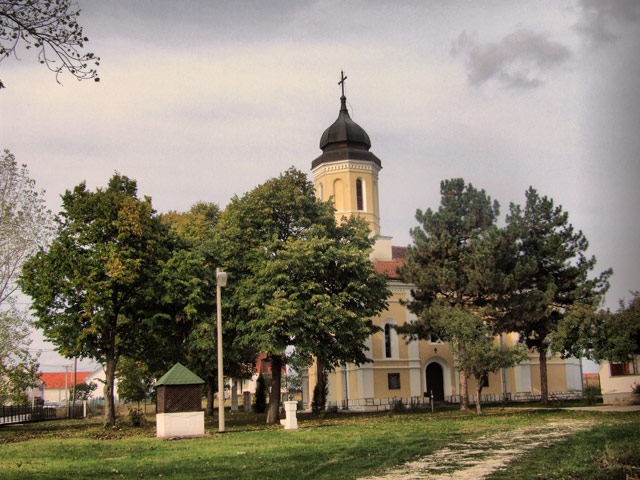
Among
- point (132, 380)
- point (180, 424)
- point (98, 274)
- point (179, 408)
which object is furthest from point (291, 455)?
point (132, 380)

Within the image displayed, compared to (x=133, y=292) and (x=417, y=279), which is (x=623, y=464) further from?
(x=417, y=279)

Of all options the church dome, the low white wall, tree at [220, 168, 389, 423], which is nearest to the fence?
tree at [220, 168, 389, 423]

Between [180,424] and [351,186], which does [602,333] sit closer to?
[180,424]

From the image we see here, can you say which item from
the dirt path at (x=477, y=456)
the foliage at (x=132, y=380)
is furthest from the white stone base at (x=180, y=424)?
the foliage at (x=132, y=380)

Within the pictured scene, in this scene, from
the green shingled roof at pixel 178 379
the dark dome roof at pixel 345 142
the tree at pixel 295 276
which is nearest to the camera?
the green shingled roof at pixel 178 379

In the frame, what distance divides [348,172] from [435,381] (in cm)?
1724

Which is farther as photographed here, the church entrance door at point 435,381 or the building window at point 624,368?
the church entrance door at point 435,381

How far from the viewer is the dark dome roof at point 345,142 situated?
53.0 metres

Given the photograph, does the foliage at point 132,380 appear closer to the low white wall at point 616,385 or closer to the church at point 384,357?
the church at point 384,357

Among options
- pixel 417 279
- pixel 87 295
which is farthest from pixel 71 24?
pixel 417 279

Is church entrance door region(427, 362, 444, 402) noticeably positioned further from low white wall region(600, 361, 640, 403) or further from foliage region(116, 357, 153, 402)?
foliage region(116, 357, 153, 402)

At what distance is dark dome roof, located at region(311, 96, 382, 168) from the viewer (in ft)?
174

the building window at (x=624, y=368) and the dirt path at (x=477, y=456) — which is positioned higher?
the building window at (x=624, y=368)

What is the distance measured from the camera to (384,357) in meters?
50.2
